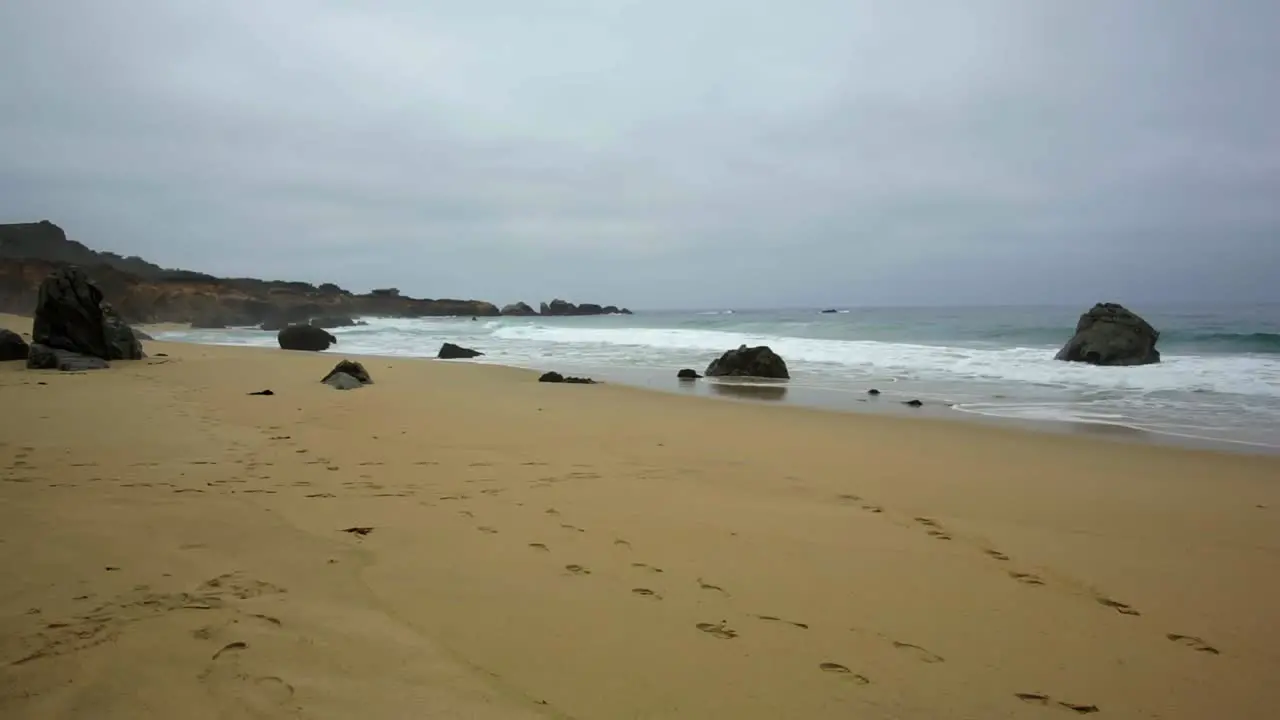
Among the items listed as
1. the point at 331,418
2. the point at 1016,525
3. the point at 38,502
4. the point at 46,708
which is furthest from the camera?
the point at 331,418

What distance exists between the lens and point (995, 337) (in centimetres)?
2792

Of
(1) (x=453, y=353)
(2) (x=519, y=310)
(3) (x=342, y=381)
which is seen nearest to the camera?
(3) (x=342, y=381)

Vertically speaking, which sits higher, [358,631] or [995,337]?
[995,337]

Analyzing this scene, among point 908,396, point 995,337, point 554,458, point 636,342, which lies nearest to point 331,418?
point 554,458

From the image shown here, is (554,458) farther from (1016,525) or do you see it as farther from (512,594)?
(1016,525)

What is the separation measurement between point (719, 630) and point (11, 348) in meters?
14.2

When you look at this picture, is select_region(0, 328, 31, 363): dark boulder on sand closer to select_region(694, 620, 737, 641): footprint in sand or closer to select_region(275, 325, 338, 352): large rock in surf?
A: select_region(275, 325, 338, 352): large rock in surf

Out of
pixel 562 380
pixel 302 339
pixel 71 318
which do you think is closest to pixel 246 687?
pixel 562 380

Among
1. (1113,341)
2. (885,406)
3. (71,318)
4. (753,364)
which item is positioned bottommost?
(885,406)

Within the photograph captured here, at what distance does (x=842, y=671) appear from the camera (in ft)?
7.27

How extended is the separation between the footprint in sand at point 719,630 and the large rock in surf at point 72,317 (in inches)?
523

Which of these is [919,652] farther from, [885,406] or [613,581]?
A: [885,406]

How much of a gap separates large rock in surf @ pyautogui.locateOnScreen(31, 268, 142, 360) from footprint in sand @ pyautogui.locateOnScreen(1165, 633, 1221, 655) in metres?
14.7

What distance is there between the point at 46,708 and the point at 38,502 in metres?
2.45
